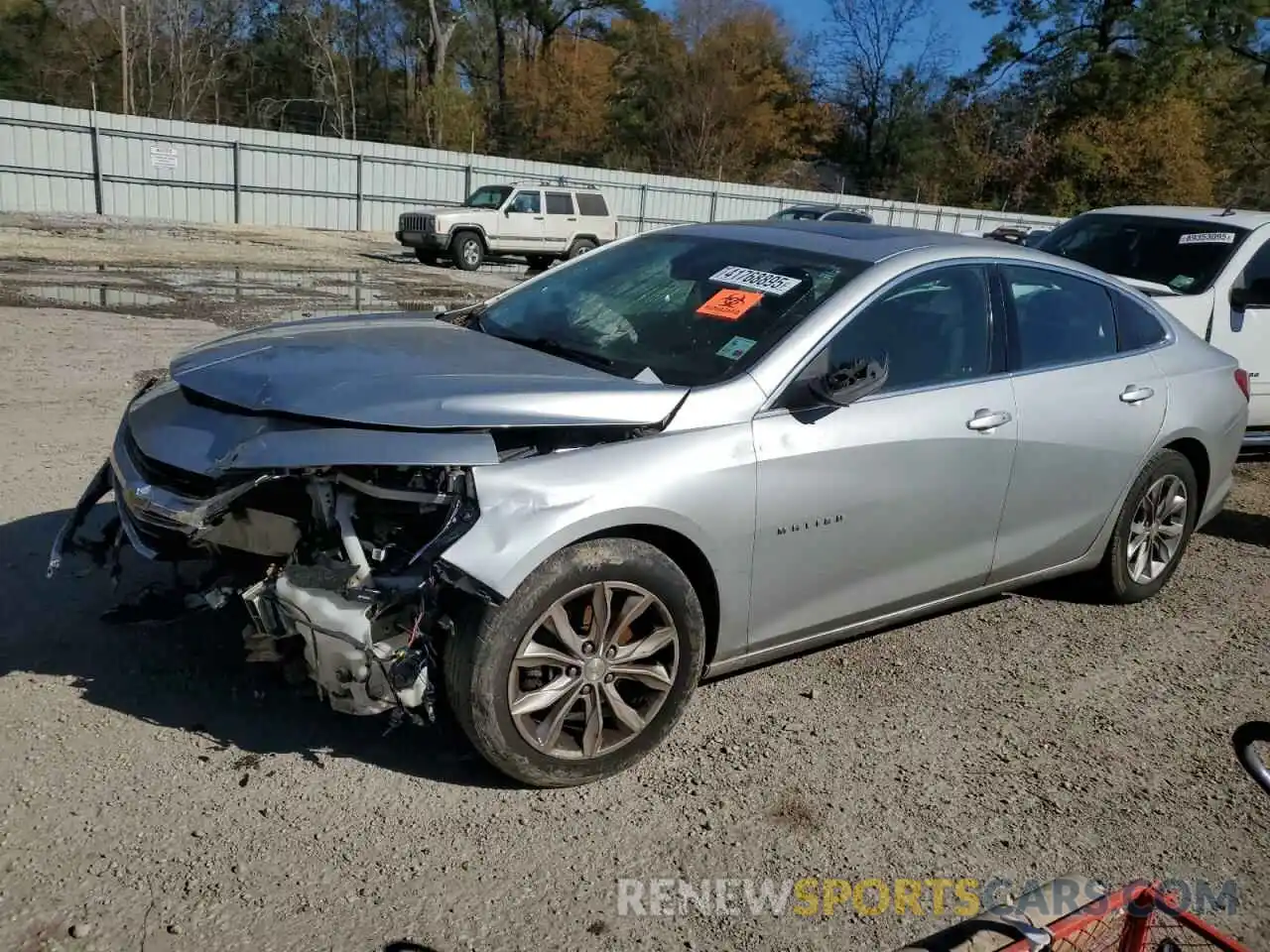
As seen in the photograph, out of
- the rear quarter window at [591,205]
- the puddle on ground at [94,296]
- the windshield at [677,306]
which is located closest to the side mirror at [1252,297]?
the windshield at [677,306]

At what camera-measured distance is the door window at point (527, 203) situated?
23.6m

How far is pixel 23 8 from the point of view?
42.9m

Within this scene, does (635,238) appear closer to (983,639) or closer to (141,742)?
(983,639)

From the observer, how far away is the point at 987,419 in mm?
3967

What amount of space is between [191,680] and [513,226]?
2078 centimetres

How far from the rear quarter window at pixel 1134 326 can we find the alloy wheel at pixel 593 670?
2718mm

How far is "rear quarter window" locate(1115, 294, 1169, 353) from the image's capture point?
473cm

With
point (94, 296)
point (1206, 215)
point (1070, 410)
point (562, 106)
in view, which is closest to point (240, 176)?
point (94, 296)

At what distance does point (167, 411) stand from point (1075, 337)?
11.6 ft

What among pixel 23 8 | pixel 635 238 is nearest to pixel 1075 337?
pixel 635 238

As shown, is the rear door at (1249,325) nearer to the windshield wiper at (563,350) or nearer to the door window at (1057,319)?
the door window at (1057,319)

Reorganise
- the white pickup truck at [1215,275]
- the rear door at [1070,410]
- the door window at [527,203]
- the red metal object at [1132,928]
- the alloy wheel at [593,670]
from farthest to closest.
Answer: the door window at [527,203] → the white pickup truck at [1215,275] → the rear door at [1070,410] → the alloy wheel at [593,670] → the red metal object at [1132,928]

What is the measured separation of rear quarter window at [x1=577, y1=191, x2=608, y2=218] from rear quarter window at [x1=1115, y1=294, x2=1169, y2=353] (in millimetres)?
20693

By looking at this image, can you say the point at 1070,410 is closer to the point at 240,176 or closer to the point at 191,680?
the point at 191,680
